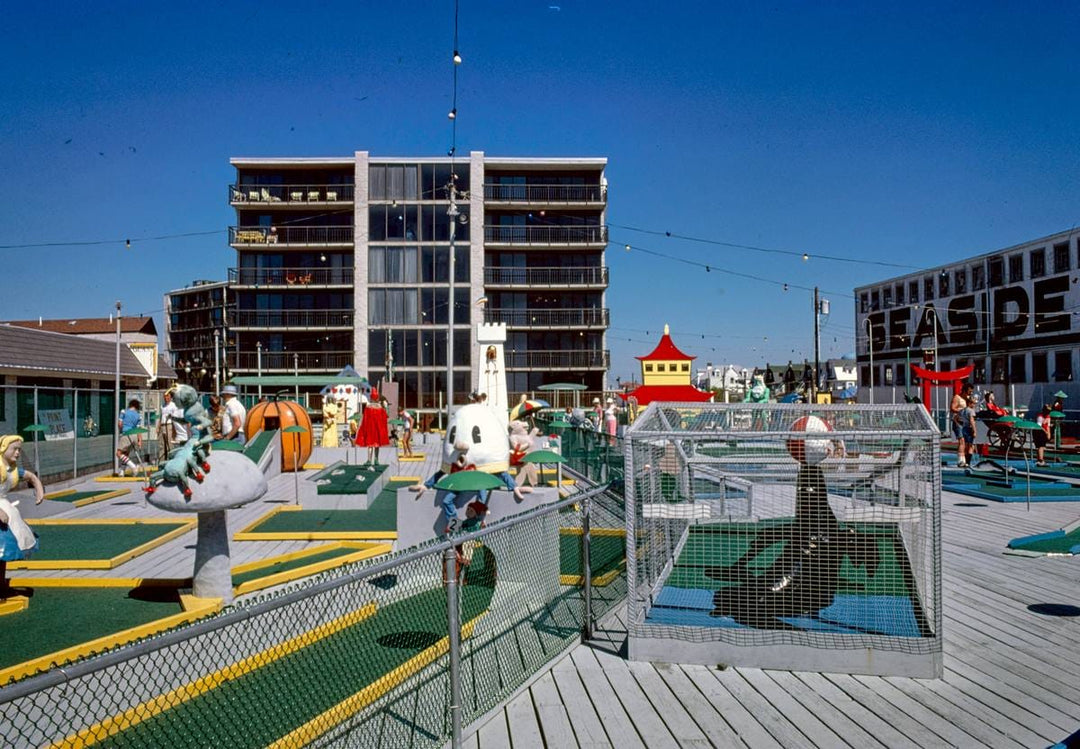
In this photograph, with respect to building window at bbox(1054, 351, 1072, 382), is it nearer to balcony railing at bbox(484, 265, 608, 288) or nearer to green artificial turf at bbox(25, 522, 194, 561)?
balcony railing at bbox(484, 265, 608, 288)

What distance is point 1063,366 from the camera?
43969 mm

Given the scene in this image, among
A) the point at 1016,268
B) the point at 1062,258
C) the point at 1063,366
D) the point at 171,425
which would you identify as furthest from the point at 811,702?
the point at 1016,268

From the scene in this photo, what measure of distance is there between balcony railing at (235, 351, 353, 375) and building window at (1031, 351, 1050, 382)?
141ft

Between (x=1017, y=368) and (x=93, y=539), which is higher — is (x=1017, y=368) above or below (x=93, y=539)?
above

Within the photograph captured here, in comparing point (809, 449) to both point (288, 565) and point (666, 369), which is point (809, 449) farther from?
point (666, 369)

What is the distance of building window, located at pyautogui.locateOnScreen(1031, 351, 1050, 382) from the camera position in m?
45.4

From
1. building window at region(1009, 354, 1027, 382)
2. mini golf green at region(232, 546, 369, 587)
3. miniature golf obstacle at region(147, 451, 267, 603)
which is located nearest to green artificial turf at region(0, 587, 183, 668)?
miniature golf obstacle at region(147, 451, 267, 603)

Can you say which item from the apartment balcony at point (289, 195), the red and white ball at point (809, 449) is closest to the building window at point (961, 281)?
the apartment balcony at point (289, 195)

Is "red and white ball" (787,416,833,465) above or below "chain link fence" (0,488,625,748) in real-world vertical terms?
above

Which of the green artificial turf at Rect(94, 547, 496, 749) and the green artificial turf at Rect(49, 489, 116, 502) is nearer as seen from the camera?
the green artificial turf at Rect(94, 547, 496, 749)

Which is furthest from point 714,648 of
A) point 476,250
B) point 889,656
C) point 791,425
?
point 476,250

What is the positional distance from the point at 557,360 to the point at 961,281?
29.6 m

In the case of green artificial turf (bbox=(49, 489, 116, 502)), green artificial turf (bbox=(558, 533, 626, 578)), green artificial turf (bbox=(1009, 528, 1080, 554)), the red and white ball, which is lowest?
green artificial turf (bbox=(49, 489, 116, 502))

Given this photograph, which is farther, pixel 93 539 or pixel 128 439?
pixel 128 439
